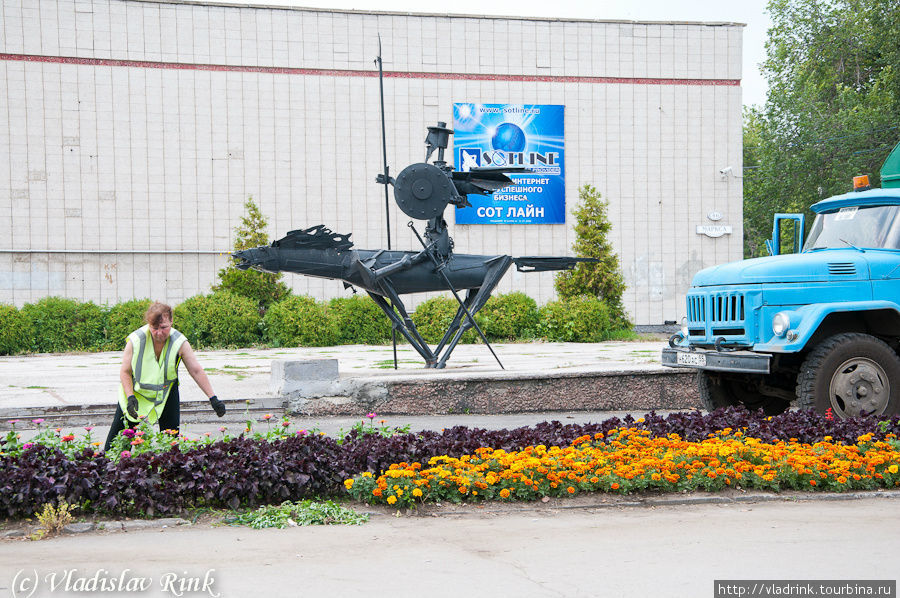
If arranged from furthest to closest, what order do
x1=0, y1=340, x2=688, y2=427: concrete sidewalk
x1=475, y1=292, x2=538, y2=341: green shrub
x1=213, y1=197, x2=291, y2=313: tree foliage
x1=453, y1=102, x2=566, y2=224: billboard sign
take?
x1=453, y1=102, x2=566, y2=224: billboard sign → x1=213, y1=197, x2=291, y2=313: tree foliage → x1=475, y1=292, x2=538, y2=341: green shrub → x1=0, y1=340, x2=688, y2=427: concrete sidewalk

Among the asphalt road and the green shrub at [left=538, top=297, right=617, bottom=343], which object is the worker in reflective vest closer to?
the asphalt road

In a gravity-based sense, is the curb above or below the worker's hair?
below

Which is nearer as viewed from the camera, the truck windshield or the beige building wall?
the truck windshield

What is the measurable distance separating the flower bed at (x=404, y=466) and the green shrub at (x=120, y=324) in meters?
16.8

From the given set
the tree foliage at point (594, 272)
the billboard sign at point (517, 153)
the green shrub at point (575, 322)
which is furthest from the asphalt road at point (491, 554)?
the billboard sign at point (517, 153)

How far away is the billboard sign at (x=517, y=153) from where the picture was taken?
98.6 feet

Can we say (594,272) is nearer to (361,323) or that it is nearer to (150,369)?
(361,323)

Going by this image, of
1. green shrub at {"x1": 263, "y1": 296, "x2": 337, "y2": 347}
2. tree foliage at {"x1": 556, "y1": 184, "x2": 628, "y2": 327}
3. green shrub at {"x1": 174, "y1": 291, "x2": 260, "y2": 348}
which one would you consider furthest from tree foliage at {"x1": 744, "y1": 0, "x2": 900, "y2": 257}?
green shrub at {"x1": 174, "y1": 291, "x2": 260, "y2": 348}

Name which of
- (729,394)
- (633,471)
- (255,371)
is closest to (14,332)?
(255,371)

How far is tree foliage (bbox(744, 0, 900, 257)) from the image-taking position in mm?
41031

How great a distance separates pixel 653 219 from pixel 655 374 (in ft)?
→ 65.7

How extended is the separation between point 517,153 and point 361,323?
892 cm

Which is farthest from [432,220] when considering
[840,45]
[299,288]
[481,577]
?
[840,45]

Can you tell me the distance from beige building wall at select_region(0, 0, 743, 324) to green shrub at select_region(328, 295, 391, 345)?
16.6 ft
